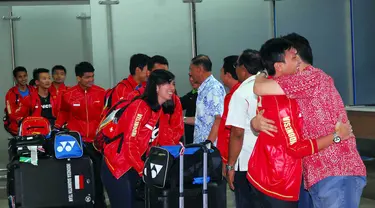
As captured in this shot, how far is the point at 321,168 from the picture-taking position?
11.6 feet

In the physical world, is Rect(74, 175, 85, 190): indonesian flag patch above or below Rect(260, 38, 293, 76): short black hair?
below

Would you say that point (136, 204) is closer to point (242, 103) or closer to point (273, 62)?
point (242, 103)

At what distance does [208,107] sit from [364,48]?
513cm

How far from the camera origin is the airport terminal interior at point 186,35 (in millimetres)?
9430

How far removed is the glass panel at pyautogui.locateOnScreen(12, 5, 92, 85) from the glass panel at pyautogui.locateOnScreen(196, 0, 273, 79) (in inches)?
82.3

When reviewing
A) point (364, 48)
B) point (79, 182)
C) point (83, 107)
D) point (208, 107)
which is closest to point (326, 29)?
point (364, 48)

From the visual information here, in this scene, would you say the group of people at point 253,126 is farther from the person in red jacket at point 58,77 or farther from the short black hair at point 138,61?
the person in red jacket at point 58,77

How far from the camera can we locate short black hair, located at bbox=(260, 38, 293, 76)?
3.57 metres

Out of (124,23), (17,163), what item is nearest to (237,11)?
(124,23)

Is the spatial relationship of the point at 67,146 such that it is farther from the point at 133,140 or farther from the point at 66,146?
the point at 133,140

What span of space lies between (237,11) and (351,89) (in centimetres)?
205

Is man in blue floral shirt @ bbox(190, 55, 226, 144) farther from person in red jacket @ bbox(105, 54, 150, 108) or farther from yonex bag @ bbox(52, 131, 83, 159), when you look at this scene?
yonex bag @ bbox(52, 131, 83, 159)

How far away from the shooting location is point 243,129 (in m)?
4.63

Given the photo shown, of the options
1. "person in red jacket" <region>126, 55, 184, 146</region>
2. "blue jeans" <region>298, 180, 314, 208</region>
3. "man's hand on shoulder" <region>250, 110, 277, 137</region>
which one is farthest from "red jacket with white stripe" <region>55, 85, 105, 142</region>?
"man's hand on shoulder" <region>250, 110, 277, 137</region>
